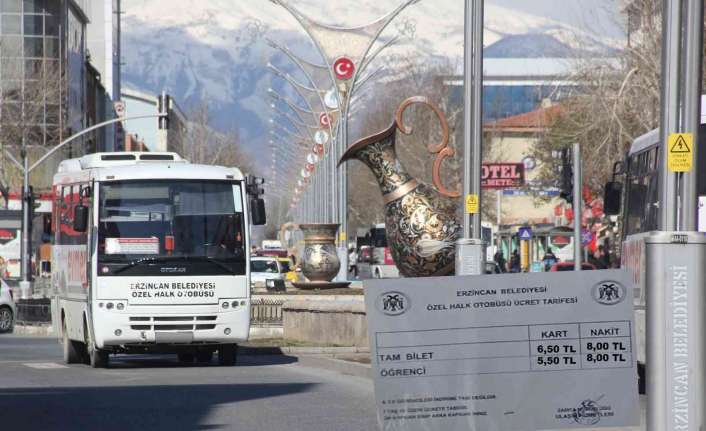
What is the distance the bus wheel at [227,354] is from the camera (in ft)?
75.9

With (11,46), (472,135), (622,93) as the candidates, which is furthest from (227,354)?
(11,46)

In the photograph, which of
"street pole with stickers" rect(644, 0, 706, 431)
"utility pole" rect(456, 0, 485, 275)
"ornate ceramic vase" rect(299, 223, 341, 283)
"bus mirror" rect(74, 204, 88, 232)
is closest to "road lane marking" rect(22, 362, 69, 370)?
"bus mirror" rect(74, 204, 88, 232)

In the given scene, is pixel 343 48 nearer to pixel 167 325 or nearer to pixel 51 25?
pixel 167 325

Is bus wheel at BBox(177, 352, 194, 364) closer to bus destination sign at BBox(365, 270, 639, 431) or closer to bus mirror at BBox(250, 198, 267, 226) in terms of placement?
bus mirror at BBox(250, 198, 267, 226)

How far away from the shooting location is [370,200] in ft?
327

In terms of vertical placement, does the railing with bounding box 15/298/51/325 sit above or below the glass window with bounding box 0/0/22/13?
below

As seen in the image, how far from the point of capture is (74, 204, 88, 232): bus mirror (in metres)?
22.1

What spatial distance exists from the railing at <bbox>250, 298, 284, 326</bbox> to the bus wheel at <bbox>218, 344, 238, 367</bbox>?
8.84 metres

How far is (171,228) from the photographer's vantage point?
22.2 m

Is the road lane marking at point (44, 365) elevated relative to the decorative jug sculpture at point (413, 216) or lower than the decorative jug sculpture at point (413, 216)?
lower

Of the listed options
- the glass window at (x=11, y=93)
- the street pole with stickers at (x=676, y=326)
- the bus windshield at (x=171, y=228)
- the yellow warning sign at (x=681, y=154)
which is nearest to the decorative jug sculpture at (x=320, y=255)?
the bus windshield at (x=171, y=228)

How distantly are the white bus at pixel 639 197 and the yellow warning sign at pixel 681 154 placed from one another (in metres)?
9.75

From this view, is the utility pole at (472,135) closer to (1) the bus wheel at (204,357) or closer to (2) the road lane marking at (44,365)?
(1) the bus wheel at (204,357)

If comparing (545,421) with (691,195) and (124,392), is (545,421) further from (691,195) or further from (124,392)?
(124,392)
